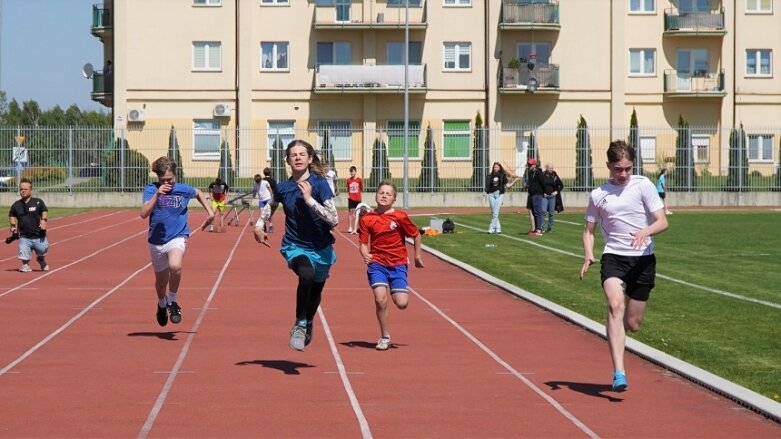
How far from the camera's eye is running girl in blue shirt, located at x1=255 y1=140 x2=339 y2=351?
466 inches

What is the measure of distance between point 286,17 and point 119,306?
46226mm

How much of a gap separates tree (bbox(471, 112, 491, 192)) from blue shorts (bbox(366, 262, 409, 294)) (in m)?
37.5

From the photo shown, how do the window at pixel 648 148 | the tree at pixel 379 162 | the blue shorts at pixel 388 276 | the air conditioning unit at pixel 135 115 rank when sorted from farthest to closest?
the air conditioning unit at pixel 135 115 → the window at pixel 648 148 → the tree at pixel 379 162 → the blue shorts at pixel 388 276

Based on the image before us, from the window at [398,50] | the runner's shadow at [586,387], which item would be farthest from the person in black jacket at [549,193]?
the window at [398,50]

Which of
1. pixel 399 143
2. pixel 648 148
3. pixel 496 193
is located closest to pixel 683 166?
pixel 648 148

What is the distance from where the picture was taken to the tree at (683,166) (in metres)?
51.7

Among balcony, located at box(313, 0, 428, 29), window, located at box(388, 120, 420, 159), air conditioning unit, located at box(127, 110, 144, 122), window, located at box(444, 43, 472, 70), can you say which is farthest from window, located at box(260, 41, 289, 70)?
window, located at box(388, 120, 420, 159)

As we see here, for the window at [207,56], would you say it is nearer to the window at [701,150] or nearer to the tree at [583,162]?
the tree at [583,162]

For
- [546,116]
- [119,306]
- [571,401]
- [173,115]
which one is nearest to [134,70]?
[173,115]

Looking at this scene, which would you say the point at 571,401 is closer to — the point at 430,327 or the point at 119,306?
the point at 430,327

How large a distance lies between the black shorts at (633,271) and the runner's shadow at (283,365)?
294 centimetres

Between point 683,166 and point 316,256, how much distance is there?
42.0m

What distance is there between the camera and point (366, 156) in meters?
51.2

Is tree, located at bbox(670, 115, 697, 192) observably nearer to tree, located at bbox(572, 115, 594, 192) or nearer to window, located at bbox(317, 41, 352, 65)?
tree, located at bbox(572, 115, 594, 192)
